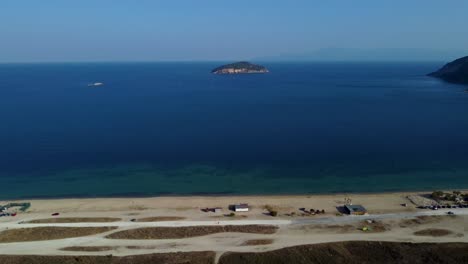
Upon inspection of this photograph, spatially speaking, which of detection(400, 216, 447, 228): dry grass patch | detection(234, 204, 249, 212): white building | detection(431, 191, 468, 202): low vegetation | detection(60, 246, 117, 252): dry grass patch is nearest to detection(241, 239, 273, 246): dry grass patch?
detection(234, 204, 249, 212): white building

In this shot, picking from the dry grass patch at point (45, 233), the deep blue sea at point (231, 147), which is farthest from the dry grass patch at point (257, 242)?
the deep blue sea at point (231, 147)

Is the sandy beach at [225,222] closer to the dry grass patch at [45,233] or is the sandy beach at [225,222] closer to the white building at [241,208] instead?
the dry grass patch at [45,233]

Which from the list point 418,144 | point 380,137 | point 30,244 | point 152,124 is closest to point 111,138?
point 152,124

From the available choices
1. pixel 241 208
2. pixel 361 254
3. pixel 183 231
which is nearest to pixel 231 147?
pixel 241 208

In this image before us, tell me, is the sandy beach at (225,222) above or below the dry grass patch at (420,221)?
above

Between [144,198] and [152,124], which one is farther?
[152,124]

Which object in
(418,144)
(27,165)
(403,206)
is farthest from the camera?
(418,144)

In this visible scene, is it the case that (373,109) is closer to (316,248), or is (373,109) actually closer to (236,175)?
(236,175)
